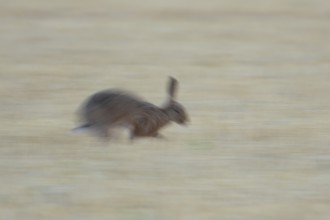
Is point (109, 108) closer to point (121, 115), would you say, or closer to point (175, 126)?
point (121, 115)

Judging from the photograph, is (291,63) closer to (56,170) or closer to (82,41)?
(82,41)

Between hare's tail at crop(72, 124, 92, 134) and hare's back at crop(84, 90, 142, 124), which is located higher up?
hare's back at crop(84, 90, 142, 124)

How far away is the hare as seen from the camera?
6.38 meters

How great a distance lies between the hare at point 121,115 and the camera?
20.9 ft

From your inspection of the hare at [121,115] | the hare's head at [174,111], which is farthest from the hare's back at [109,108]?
the hare's head at [174,111]

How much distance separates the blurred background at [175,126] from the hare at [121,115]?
0.34 ft

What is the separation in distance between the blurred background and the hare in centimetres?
10

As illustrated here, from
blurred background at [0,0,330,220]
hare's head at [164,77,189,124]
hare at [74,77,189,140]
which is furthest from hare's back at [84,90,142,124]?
hare's head at [164,77,189,124]

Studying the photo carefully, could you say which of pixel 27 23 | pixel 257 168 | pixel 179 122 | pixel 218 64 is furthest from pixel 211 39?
pixel 257 168

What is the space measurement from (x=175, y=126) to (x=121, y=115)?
0.80 metres

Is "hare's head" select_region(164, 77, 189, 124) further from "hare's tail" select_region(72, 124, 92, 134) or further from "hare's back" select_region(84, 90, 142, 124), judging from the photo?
"hare's tail" select_region(72, 124, 92, 134)

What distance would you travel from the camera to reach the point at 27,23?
539 inches

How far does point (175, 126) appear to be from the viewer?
23.4 feet

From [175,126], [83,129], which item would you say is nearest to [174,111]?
[175,126]
